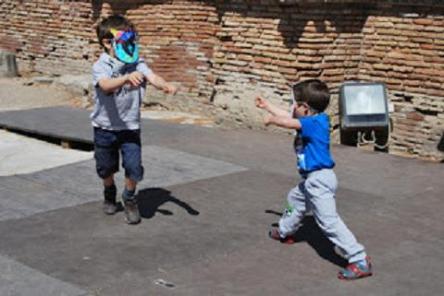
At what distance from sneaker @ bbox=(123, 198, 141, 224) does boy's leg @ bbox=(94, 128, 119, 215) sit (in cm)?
26

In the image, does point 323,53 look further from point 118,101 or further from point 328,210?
point 328,210

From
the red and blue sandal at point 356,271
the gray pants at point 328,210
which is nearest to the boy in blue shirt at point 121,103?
the gray pants at point 328,210

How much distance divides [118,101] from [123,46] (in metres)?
0.42

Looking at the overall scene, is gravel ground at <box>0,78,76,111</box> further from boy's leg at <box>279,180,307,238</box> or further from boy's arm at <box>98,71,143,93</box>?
boy's leg at <box>279,180,307,238</box>

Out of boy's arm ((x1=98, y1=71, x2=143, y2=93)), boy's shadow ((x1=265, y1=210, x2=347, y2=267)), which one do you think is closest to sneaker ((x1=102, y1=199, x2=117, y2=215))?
boy's arm ((x1=98, y1=71, x2=143, y2=93))

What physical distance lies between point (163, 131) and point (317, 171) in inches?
198

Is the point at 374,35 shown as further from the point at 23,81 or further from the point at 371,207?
the point at 23,81

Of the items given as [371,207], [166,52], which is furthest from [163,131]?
[371,207]

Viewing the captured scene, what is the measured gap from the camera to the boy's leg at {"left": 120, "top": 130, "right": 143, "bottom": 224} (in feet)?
20.6

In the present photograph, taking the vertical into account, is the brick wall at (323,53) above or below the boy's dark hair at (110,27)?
below

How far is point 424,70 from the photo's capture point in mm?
9523

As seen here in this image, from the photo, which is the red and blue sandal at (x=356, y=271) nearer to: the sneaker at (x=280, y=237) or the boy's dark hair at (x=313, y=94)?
the sneaker at (x=280, y=237)

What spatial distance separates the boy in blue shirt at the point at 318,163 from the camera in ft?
17.2

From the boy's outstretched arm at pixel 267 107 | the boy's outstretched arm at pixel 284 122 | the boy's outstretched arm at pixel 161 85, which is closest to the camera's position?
the boy's outstretched arm at pixel 284 122
